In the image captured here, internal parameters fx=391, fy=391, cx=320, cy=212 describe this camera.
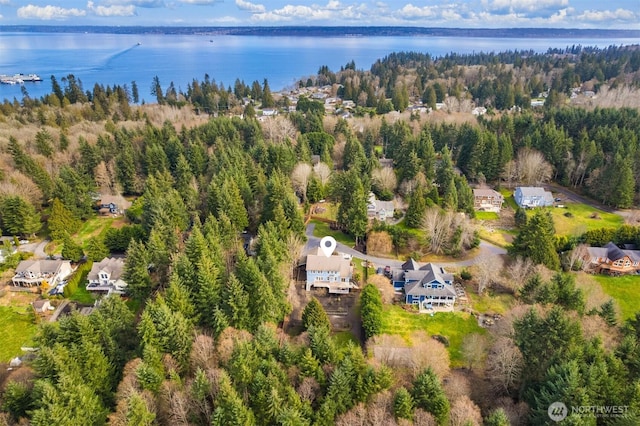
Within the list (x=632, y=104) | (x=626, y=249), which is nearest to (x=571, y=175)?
(x=626, y=249)

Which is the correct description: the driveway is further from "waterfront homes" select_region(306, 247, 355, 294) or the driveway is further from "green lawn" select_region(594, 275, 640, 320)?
"green lawn" select_region(594, 275, 640, 320)

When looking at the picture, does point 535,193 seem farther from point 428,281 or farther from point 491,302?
point 428,281

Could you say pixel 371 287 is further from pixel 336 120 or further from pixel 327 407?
pixel 336 120

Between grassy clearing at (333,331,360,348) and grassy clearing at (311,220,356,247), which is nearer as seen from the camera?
grassy clearing at (333,331,360,348)

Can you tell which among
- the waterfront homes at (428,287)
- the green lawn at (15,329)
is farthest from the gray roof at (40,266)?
the waterfront homes at (428,287)

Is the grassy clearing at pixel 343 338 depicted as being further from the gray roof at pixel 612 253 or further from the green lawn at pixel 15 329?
the gray roof at pixel 612 253

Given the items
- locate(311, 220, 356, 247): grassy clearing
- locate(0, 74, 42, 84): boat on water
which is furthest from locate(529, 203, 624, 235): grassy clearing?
locate(0, 74, 42, 84): boat on water
